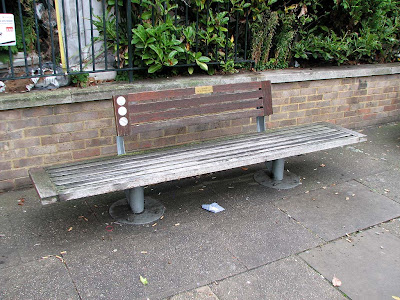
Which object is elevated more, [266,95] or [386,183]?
[266,95]

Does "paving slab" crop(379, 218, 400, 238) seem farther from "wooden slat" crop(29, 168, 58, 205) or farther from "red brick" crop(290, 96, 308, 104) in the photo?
"wooden slat" crop(29, 168, 58, 205)

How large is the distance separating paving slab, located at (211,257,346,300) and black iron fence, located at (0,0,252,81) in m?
2.30

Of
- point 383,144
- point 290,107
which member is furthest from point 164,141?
point 383,144

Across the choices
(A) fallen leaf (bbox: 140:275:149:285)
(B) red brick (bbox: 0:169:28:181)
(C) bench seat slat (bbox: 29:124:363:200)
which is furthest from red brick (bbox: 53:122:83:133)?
(A) fallen leaf (bbox: 140:275:149:285)

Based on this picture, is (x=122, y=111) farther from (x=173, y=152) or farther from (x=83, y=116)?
(x=83, y=116)

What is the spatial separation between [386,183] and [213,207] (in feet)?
6.08

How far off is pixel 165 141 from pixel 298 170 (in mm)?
1453

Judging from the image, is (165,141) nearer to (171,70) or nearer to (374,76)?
(171,70)

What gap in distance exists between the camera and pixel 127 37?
4.21 m

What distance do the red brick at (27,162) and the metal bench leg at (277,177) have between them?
209 cm

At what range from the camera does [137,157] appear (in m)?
3.41

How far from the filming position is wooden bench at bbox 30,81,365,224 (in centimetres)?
297

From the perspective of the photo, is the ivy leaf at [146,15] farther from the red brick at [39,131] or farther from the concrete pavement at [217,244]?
the concrete pavement at [217,244]

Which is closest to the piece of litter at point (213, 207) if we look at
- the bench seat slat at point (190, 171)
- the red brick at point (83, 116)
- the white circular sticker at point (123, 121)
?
the bench seat slat at point (190, 171)
